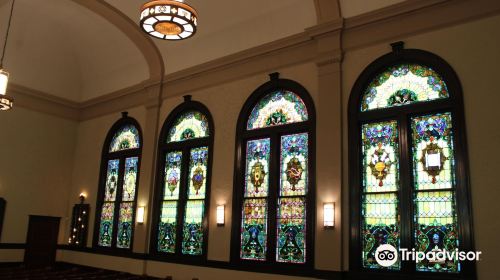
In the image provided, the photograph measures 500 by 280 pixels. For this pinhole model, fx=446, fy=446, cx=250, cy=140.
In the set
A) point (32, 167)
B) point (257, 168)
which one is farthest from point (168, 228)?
point (32, 167)

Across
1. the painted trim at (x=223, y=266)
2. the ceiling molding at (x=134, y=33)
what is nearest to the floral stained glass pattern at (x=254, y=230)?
the painted trim at (x=223, y=266)

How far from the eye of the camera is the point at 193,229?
33.2 ft

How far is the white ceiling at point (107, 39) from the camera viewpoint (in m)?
9.66

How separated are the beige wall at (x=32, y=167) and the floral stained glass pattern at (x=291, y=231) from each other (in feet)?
26.1

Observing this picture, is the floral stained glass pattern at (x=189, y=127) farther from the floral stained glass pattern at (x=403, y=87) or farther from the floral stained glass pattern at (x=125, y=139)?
the floral stained glass pattern at (x=403, y=87)

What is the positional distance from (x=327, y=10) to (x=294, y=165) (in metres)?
3.05

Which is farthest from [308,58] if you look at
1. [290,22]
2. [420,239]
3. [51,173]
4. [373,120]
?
[51,173]

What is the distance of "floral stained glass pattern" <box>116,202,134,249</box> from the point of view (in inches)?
458

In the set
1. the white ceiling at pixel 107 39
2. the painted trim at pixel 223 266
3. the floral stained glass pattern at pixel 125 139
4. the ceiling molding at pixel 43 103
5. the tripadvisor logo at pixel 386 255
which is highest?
the white ceiling at pixel 107 39

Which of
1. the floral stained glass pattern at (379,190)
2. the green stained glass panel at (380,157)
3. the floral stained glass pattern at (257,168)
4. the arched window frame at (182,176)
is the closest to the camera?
the floral stained glass pattern at (379,190)

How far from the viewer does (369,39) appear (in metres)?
8.16

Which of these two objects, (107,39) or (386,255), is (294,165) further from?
(107,39)

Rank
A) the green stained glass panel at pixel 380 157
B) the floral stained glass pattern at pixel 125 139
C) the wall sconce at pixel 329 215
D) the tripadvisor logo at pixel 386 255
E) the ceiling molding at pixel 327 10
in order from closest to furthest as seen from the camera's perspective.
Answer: the tripadvisor logo at pixel 386 255 < the green stained glass panel at pixel 380 157 < the wall sconce at pixel 329 215 < the ceiling molding at pixel 327 10 < the floral stained glass pattern at pixel 125 139

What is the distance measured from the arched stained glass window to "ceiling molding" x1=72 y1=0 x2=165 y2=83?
164cm
